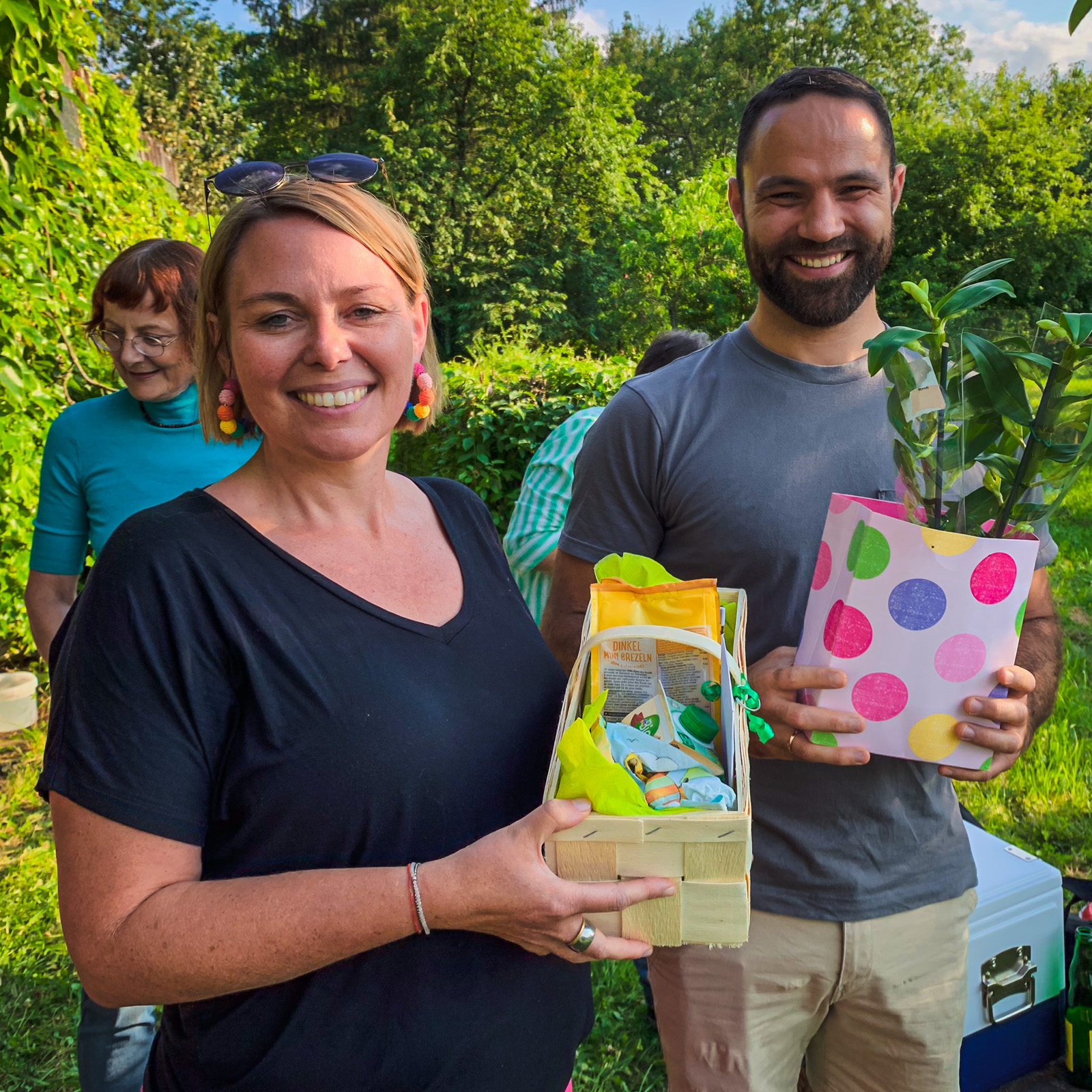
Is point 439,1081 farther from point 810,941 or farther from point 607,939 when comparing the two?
point 810,941

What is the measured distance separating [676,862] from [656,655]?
34 cm

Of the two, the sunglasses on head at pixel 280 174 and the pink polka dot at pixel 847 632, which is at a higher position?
the sunglasses on head at pixel 280 174

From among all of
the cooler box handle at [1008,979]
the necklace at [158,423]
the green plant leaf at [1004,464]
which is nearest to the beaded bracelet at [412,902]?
the green plant leaf at [1004,464]

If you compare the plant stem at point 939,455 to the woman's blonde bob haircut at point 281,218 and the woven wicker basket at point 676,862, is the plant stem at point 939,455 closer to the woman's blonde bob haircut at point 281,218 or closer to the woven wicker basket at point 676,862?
the woven wicker basket at point 676,862

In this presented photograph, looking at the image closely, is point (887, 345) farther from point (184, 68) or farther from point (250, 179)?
point (184, 68)

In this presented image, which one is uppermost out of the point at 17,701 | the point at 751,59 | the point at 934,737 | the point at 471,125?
the point at 751,59

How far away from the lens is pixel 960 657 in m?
1.31

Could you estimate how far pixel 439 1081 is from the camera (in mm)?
1159

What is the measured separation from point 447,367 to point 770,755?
215 inches

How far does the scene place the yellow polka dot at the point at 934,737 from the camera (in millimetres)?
1346

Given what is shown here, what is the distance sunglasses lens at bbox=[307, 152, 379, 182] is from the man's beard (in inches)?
30.7

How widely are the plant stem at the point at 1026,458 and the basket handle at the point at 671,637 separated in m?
0.46

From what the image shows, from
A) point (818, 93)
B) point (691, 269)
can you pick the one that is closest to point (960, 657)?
point (818, 93)

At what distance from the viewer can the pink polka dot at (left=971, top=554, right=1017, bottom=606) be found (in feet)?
4.10
